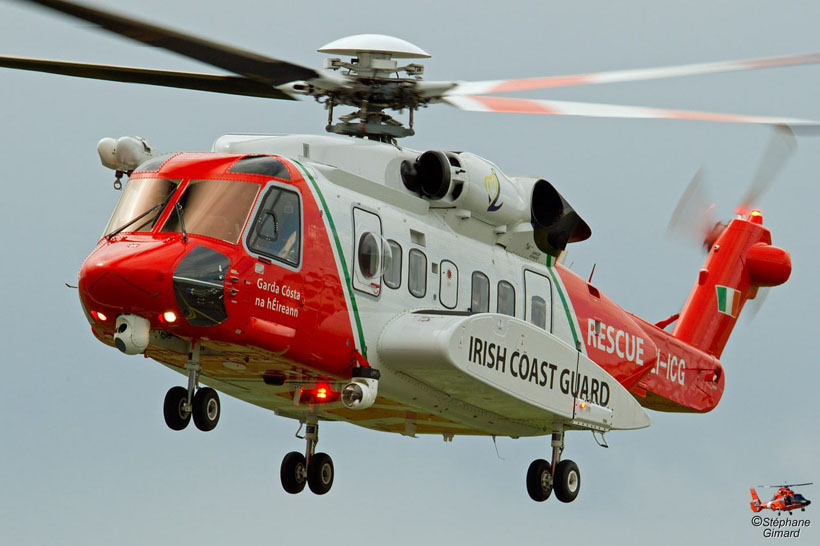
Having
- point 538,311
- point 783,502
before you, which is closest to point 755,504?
point 783,502

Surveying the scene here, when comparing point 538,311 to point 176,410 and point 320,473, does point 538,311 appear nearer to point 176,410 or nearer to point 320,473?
point 320,473

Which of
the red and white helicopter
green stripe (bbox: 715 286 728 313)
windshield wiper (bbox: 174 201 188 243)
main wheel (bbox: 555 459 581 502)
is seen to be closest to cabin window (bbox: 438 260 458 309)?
the red and white helicopter

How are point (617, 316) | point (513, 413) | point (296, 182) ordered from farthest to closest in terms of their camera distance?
point (617, 316) → point (513, 413) → point (296, 182)

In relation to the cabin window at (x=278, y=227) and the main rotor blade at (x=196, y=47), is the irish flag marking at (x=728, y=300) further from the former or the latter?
the cabin window at (x=278, y=227)

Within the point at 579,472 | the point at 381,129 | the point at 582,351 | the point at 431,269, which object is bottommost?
the point at 579,472

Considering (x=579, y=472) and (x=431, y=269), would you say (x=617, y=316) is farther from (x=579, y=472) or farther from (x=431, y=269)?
(x=431, y=269)

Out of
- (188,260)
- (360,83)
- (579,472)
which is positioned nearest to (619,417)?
(579,472)

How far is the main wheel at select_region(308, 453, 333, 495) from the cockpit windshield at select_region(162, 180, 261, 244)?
4.62 metres

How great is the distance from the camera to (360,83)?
58.3ft

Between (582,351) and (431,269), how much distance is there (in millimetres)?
2906

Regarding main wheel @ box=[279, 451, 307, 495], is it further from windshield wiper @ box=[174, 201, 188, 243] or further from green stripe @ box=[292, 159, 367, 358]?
windshield wiper @ box=[174, 201, 188, 243]

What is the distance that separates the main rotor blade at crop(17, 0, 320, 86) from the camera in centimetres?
1429

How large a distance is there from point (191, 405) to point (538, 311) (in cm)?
472

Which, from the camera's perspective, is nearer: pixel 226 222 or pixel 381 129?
pixel 226 222
